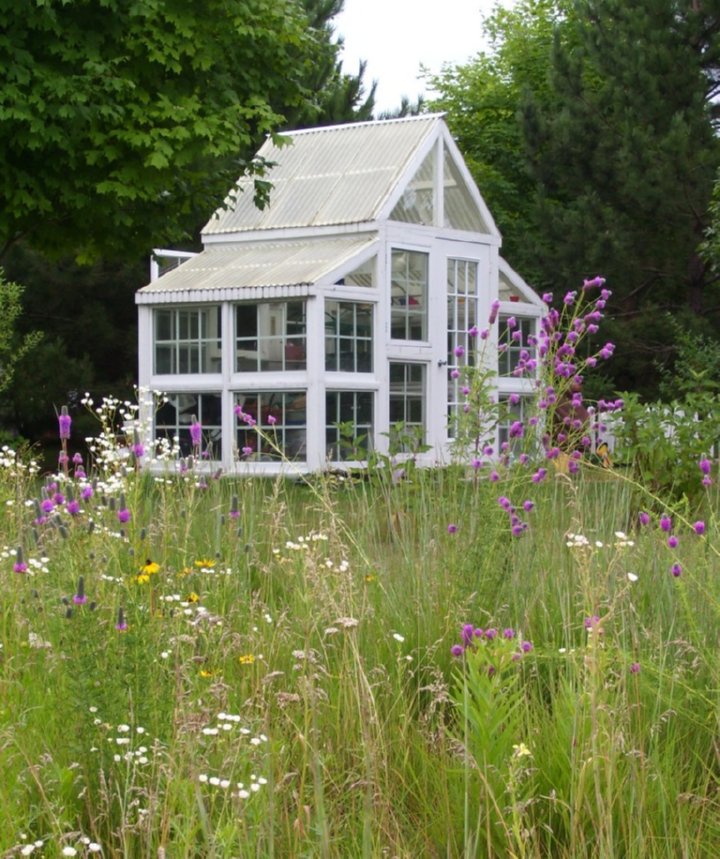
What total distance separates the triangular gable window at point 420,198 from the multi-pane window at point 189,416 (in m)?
3.64

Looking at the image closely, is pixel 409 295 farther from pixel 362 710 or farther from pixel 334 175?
pixel 362 710

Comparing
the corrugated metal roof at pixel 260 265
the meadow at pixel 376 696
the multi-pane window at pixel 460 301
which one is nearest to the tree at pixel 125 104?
the corrugated metal roof at pixel 260 265

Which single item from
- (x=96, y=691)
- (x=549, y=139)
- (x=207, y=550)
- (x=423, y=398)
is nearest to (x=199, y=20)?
(x=423, y=398)

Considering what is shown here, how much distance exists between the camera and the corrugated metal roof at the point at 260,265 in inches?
694

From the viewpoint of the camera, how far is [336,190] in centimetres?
1922

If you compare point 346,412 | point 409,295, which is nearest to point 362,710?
point 346,412

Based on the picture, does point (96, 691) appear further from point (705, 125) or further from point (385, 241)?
point (705, 125)

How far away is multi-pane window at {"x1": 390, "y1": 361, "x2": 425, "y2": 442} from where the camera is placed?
1875cm

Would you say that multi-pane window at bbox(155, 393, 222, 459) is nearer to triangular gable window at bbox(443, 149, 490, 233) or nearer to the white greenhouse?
the white greenhouse

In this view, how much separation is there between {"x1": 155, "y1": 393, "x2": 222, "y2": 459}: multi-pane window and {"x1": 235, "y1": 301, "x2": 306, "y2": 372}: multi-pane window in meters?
0.76

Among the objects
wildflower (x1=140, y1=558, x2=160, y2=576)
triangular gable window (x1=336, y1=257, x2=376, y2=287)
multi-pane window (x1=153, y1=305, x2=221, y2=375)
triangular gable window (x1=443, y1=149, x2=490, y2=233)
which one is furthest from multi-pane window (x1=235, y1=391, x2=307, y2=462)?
wildflower (x1=140, y1=558, x2=160, y2=576)

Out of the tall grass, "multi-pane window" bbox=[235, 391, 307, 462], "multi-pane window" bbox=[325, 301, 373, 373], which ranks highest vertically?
"multi-pane window" bbox=[325, 301, 373, 373]

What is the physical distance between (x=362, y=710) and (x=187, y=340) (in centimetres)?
1636

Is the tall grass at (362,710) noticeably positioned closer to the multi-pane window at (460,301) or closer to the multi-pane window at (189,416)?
the multi-pane window at (189,416)
